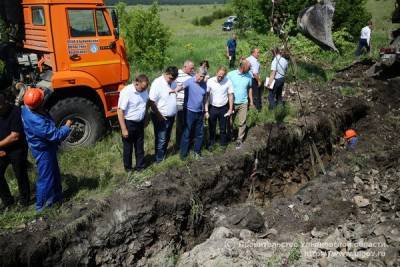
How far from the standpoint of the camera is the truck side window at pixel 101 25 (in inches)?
295

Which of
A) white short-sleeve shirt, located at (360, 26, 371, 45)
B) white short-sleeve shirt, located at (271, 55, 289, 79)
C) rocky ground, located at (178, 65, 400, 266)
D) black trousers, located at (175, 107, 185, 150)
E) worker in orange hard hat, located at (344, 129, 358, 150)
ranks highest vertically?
white short-sleeve shirt, located at (360, 26, 371, 45)

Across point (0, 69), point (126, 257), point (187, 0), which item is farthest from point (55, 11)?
point (187, 0)

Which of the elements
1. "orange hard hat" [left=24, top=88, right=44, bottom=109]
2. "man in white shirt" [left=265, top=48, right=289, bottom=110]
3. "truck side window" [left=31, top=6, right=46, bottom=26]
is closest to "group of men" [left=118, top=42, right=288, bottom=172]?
"man in white shirt" [left=265, top=48, right=289, bottom=110]

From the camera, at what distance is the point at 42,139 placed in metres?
5.09

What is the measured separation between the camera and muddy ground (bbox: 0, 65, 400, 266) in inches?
204

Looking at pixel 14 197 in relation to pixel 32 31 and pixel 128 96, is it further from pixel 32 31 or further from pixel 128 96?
A: pixel 32 31

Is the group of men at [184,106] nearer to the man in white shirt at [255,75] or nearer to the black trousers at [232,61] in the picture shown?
the man in white shirt at [255,75]

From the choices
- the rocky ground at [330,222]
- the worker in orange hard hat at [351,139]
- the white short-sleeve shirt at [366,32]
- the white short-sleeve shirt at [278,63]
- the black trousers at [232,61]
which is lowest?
the rocky ground at [330,222]

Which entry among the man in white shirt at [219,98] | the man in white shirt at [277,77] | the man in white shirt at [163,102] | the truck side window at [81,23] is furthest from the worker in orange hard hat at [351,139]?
the truck side window at [81,23]

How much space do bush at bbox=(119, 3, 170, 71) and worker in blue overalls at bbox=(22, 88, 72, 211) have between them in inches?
354

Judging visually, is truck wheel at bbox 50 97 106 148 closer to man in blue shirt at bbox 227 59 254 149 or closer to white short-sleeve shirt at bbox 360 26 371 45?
man in blue shirt at bbox 227 59 254 149

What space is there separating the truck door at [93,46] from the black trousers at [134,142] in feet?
5.86

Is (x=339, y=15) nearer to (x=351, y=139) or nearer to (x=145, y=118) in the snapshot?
(x=351, y=139)

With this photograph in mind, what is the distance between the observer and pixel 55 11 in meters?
7.02
